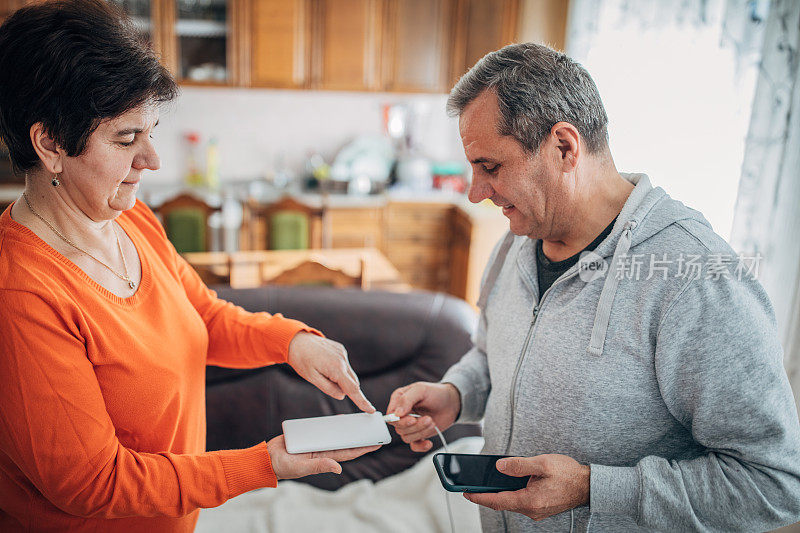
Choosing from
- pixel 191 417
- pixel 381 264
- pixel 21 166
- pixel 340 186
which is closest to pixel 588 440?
pixel 191 417

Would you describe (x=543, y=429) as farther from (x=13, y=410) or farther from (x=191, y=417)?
(x=13, y=410)

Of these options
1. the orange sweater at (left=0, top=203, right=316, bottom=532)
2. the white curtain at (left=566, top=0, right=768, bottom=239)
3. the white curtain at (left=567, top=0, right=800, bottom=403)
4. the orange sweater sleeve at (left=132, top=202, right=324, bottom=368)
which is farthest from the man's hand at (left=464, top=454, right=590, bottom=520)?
the white curtain at (left=566, top=0, right=768, bottom=239)

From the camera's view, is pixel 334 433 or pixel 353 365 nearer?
pixel 334 433

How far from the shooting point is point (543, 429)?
1.06 m

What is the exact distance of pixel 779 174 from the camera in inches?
64.4

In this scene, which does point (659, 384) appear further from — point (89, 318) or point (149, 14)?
Result: point (149, 14)

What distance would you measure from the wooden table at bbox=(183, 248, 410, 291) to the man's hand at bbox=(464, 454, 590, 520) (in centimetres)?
160

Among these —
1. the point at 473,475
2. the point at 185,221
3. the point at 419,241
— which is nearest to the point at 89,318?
the point at 473,475

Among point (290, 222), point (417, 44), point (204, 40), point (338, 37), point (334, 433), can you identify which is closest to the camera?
point (334, 433)

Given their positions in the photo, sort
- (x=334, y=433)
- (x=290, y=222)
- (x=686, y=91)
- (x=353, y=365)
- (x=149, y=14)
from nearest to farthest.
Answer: (x=334, y=433) < (x=353, y=365) < (x=686, y=91) < (x=290, y=222) < (x=149, y=14)

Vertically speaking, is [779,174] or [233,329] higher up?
[779,174]

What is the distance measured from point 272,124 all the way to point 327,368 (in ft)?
12.3

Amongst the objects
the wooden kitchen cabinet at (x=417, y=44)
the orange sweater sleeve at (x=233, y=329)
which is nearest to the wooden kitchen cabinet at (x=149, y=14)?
the wooden kitchen cabinet at (x=417, y=44)

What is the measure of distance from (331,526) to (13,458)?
0.94m
